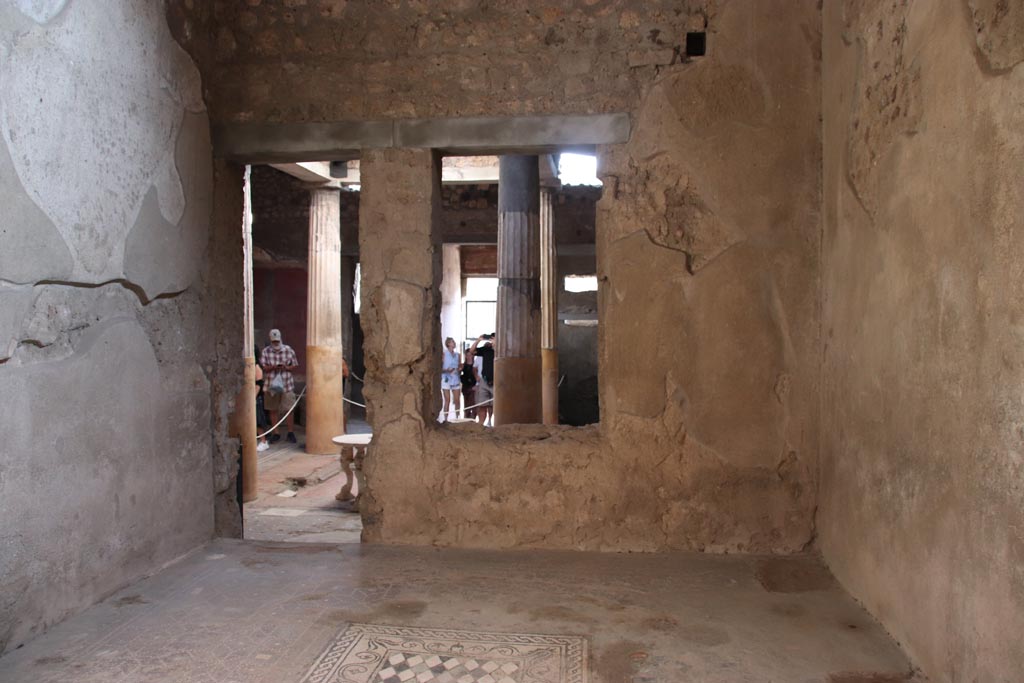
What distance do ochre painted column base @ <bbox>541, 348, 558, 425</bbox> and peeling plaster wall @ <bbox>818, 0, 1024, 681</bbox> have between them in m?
6.81

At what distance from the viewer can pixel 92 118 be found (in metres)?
2.88

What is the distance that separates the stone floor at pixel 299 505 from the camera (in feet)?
19.1

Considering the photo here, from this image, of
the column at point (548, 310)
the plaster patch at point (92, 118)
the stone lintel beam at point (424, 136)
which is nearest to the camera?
the plaster patch at point (92, 118)

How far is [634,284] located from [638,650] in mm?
A: 1699

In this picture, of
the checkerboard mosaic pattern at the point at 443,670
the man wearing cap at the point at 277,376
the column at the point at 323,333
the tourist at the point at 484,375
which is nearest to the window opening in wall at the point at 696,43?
the checkerboard mosaic pattern at the point at 443,670

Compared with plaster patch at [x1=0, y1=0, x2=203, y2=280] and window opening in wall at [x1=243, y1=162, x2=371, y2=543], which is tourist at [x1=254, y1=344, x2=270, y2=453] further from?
plaster patch at [x1=0, y1=0, x2=203, y2=280]

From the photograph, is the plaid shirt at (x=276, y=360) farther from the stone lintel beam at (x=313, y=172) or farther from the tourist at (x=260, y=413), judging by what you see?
the stone lintel beam at (x=313, y=172)

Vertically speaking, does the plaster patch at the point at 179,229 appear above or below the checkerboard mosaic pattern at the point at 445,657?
above

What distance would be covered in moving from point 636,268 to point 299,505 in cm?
456

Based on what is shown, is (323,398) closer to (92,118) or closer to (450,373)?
(450,373)

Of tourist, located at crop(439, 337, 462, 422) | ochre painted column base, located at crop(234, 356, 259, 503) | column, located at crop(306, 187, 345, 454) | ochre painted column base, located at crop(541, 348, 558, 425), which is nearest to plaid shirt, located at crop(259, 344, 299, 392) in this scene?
column, located at crop(306, 187, 345, 454)

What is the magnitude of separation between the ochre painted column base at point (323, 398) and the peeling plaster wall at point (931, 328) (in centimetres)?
728

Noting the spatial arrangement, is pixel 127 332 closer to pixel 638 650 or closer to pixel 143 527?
pixel 143 527

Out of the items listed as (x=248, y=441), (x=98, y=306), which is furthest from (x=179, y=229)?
(x=248, y=441)
